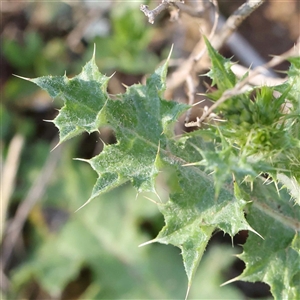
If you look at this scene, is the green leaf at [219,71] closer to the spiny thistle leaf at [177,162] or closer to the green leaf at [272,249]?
the spiny thistle leaf at [177,162]

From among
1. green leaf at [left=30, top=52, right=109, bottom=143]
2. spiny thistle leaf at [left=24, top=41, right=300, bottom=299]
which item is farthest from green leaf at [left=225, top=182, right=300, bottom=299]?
green leaf at [left=30, top=52, right=109, bottom=143]

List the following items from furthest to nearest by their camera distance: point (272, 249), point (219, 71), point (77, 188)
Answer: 1. point (77, 188)
2. point (272, 249)
3. point (219, 71)

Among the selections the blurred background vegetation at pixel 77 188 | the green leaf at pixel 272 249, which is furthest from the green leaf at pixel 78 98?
the blurred background vegetation at pixel 77 188

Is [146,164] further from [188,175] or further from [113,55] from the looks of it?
[113,55]

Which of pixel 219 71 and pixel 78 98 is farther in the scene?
pixel 78 98

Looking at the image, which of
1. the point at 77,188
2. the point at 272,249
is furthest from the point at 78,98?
the point at 77,188

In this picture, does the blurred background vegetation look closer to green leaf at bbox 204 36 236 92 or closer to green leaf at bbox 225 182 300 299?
→ green leaf at bbox 225 182 300 299

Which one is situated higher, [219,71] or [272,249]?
[219,71]

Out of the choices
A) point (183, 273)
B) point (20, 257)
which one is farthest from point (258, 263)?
point (20, 257)

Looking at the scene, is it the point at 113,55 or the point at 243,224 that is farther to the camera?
the point at 113,55

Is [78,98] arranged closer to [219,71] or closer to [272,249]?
[219,71]
